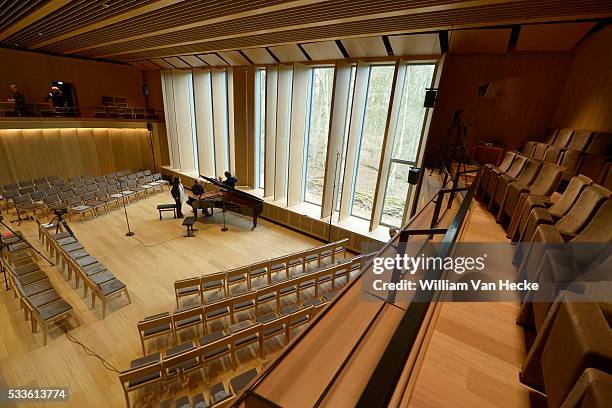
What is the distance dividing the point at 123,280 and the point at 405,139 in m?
5.84

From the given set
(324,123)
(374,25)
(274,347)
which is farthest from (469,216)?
(324,123)

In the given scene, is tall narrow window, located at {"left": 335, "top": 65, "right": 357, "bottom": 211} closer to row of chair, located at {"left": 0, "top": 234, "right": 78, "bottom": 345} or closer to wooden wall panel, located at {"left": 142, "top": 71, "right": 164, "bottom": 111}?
row of chair, located at {"left": 0, "top": 234, "right": 78, "bottom": 345}

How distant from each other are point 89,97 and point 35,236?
594cm

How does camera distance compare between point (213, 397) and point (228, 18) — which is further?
point (228, 18)

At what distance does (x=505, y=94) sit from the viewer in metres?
4.49

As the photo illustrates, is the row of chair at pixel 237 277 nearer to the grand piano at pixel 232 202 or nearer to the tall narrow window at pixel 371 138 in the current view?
the tall narrow window at pixel 371 138

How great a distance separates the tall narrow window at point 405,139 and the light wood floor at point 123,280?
6.16 feet

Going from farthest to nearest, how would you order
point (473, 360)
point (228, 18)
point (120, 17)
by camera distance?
point (120, 17), point (228, 18), point (473, 360)

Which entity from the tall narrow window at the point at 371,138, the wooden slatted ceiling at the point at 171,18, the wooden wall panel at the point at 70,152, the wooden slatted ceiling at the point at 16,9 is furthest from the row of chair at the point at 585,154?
the wooden wall panel at the point at 70,152

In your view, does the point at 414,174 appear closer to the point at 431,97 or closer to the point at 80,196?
the point at 431,97

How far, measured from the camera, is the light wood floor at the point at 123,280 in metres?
2.86

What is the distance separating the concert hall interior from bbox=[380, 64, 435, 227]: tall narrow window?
4 centimetres

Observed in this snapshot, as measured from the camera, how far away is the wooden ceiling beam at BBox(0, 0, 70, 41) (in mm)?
3988

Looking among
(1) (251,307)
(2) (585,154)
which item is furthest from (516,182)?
(1) (251,307)
